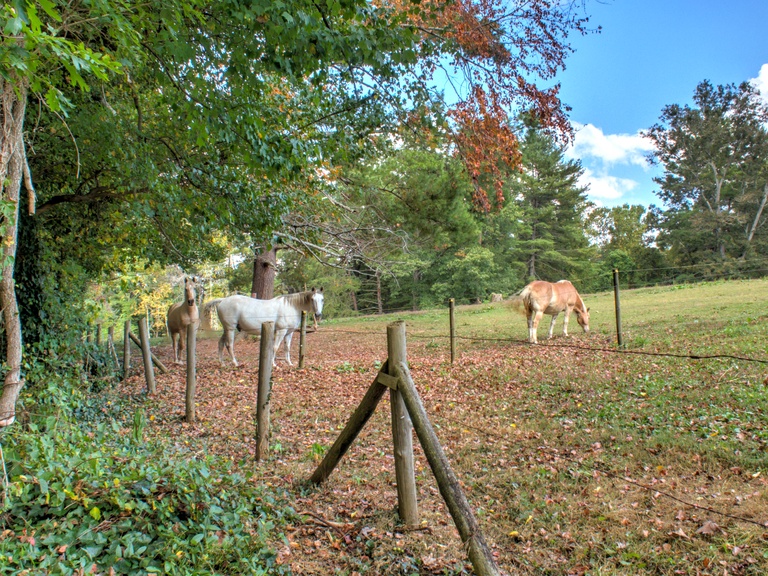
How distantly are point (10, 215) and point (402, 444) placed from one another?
3185 millimetres

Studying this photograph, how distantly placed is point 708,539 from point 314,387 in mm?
6089

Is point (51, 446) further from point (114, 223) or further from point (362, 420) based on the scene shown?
point (114, 223)

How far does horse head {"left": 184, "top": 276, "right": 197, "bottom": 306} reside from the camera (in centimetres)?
966

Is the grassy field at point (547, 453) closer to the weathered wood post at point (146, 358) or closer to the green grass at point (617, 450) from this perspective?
the green grass at point (617, 450)

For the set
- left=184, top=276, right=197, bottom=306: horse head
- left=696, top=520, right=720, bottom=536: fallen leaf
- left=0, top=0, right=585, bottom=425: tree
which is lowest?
left=696, top=520, right=720, bottom=536: fallen leaf

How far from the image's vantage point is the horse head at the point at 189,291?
9664mm

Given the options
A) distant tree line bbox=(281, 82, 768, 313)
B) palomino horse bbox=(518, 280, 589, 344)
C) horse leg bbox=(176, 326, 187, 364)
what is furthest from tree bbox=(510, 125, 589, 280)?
horse leg bbox=(176, 326, 187, 364)

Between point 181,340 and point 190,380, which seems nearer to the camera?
point 190,380

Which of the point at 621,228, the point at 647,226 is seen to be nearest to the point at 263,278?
the point at 647,226

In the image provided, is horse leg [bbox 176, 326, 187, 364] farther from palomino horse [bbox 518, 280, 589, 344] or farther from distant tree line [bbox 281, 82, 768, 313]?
distant tree line [bbox 281, 82, 768, 313]

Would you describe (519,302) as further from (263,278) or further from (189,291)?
(263,278)

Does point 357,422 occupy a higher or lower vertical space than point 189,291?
lower

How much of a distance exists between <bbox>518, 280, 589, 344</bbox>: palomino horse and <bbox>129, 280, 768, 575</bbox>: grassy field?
1452 millimetres

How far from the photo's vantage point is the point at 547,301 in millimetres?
11281
